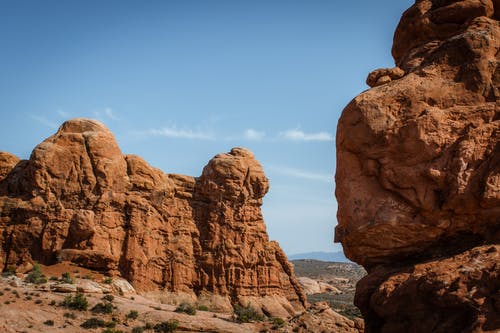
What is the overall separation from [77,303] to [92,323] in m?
2.10

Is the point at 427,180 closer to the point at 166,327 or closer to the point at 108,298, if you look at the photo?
the point at 166,327

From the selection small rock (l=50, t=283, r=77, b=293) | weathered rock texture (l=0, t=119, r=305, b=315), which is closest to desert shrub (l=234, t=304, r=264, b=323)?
weathered rock texture (l=0, t=119, r=305, b=315)

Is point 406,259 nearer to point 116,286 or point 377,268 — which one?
point 377,268

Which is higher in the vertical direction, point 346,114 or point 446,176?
point 346,114

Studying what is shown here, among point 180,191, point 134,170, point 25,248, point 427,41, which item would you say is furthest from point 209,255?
point 427,41

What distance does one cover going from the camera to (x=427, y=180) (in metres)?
10.2

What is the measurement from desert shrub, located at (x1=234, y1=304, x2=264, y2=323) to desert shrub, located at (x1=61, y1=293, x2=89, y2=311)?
28.1 ft

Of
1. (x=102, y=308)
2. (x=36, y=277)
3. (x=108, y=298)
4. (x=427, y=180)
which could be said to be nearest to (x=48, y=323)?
(x=102, y=308)

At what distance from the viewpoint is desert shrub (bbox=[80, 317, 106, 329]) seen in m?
23.7

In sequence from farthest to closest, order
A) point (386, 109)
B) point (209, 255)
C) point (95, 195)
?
point (209, 255) → point (95, 195) → point (386, 109)

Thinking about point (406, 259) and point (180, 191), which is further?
point (180, 191)

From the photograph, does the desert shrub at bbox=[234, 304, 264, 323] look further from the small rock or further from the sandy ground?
the small rock

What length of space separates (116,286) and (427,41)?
24.6 meters

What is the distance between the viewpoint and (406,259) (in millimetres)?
10578
